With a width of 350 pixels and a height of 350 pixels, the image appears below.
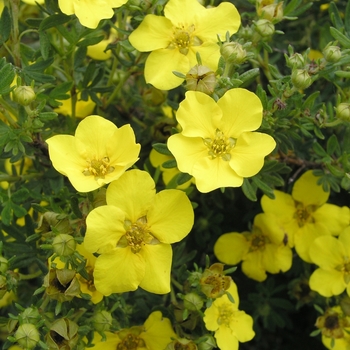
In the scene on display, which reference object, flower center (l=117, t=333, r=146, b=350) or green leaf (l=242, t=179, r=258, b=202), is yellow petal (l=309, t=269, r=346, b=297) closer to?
green leaf (l=242, t=179, r=258, b=202)

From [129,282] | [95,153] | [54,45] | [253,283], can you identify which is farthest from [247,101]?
[253,283]

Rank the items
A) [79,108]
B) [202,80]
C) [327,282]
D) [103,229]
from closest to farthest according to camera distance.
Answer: [103,229] → [202,80] → [327,282] → [79,108]

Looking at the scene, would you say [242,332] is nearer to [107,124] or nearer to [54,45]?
[107,124]

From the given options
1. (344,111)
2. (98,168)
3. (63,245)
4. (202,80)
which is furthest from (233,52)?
(63,245)

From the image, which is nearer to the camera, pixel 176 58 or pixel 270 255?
pixel 176 58

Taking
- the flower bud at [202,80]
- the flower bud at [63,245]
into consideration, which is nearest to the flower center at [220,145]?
the flower bud at [202,80]

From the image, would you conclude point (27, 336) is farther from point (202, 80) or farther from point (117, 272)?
point (202, 80)
